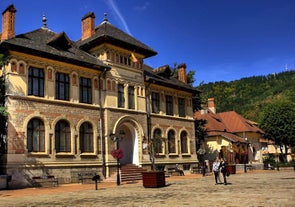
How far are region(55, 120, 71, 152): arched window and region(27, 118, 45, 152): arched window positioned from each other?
1.07 metres

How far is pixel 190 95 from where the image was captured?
35.2m

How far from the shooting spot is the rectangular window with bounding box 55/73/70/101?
911 inches

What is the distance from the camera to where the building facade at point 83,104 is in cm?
2094

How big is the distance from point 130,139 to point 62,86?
8.25 meters

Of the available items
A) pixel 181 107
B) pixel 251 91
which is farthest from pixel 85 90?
pixel 251 91

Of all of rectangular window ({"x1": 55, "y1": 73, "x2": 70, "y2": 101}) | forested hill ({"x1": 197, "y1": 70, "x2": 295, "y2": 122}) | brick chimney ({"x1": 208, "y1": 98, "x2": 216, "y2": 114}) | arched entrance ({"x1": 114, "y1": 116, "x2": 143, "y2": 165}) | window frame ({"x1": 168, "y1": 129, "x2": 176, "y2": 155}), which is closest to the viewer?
rectangular window ({"x1": 55, "y1": 73, "x2": 70, "y2": 101})

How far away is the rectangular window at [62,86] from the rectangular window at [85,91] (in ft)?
3.92

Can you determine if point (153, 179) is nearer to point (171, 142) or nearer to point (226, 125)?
point (171, 142)

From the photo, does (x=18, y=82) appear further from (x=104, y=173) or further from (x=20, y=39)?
(x=104, y=173)

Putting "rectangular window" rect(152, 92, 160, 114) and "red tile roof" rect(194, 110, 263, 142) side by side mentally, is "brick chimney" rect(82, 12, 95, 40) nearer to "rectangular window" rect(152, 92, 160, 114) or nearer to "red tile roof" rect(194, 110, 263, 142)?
"rectangular window" rect(152, 92, 160, 114)

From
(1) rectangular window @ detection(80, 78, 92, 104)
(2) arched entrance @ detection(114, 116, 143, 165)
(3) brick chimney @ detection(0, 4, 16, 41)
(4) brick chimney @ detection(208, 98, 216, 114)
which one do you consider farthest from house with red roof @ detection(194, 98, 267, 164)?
(3) brick chimney @ detection(0, 4, 16, 41)

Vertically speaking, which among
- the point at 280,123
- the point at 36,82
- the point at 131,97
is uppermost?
the point at 36,82

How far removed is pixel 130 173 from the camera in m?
25.5

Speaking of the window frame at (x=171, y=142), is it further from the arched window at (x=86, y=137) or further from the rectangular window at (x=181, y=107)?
the arched window at (x=86, y=137)
